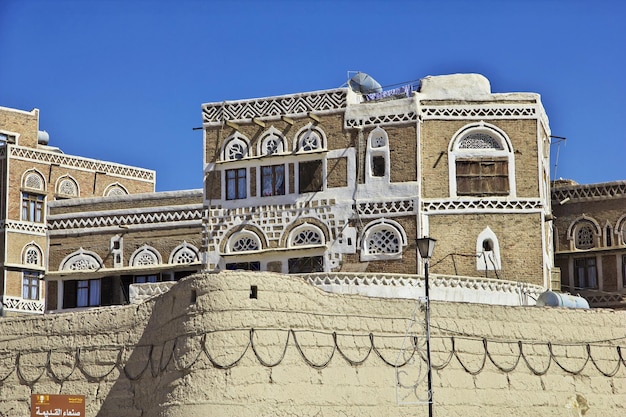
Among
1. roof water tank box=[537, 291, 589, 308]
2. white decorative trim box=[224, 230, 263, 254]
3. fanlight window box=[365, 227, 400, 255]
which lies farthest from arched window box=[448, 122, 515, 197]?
white decorative trim box=[224, 230, 263, 254]

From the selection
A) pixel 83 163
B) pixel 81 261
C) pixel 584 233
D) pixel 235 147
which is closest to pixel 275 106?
pixel 235 147

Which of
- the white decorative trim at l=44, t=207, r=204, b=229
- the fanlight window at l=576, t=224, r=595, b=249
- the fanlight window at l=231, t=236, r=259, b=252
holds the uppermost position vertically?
the white decorative trim at l=44, t=207, r=204, b=229

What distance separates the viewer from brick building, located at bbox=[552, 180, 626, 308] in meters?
41.2

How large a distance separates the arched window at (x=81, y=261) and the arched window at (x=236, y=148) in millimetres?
7517

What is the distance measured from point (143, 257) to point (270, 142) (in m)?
7.52

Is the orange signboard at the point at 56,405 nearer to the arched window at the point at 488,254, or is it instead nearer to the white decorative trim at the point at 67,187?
the arched window at the point at 488,254

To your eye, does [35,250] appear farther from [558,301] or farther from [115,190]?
[558,301]

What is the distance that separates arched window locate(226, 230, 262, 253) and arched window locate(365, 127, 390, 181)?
3972 mm

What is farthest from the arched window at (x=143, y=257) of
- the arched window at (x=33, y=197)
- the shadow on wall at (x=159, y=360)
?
the shadow on wall at (x=159, y=360)

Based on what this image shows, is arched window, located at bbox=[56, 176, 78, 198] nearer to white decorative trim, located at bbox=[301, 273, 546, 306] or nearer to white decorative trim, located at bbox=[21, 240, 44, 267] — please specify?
white decorative trim, located at bbox=[21, 240, 44, 267]

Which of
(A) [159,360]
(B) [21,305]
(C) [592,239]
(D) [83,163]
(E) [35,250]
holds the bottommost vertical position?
(A) [159,360]

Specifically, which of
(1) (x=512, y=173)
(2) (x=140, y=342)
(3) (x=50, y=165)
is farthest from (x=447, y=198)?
(3) (x=50, y=165)

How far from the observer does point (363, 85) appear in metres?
40.2

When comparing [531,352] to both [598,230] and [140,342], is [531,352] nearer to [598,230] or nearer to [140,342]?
[140,342]
